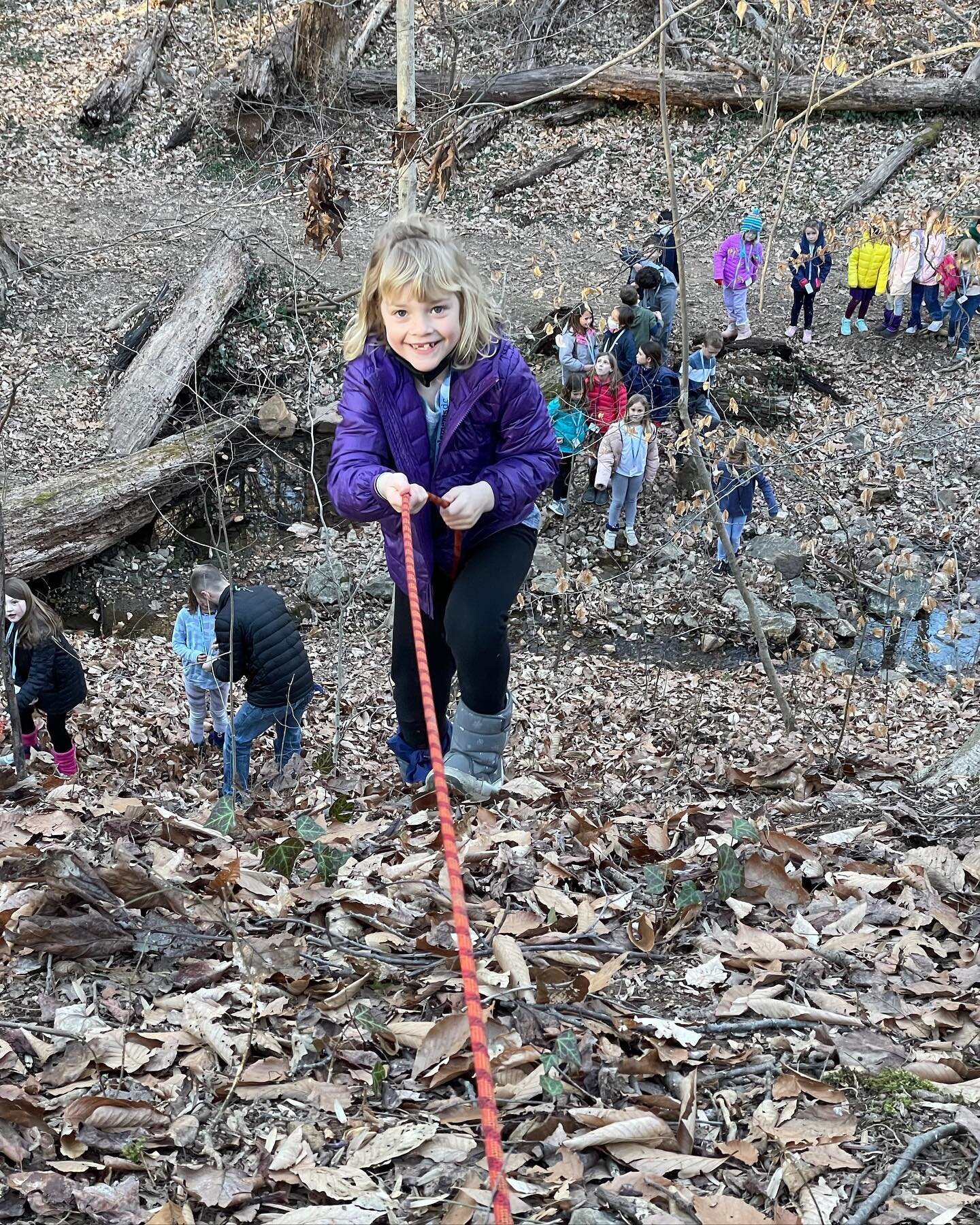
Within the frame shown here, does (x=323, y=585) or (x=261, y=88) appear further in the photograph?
(x=261, y=88)

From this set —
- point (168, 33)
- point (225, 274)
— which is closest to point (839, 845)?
point (225, 274)

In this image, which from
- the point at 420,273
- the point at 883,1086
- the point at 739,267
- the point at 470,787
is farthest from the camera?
the point at 739,267

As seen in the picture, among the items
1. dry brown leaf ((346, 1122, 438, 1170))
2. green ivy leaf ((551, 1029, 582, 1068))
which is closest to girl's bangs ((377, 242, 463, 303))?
green ivy leaf ((551, 1029, 582, 1068))

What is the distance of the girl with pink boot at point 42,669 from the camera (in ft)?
20.4

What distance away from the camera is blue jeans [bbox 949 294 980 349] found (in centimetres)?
1327

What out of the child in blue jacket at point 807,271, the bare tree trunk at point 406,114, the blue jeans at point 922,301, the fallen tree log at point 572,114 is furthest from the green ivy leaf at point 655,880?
the fallen tree log at point 572,114

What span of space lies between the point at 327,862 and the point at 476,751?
92 cm

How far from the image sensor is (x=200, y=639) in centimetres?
652

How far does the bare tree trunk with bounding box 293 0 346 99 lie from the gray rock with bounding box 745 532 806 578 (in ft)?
35.8

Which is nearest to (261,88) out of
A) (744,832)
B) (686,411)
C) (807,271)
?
(807,271)

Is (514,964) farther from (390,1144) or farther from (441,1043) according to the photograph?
(390,1144)

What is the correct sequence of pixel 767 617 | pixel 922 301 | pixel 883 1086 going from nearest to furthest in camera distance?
pixel 883 1086
pixel 767 617
pixel 922 301

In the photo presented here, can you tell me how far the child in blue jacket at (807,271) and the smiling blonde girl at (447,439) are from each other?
10.5 metres

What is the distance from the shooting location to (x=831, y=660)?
9.55 metres
